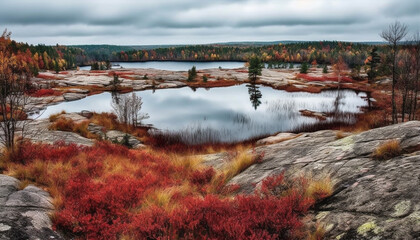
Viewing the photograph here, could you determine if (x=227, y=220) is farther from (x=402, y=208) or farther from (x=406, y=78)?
(x=406, y=78)

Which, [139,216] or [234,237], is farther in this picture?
[139,216]

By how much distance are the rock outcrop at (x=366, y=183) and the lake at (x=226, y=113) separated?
14.5 metres

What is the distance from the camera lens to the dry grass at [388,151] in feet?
19.2

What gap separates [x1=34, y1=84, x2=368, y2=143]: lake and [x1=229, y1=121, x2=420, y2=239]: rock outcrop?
14465 mm

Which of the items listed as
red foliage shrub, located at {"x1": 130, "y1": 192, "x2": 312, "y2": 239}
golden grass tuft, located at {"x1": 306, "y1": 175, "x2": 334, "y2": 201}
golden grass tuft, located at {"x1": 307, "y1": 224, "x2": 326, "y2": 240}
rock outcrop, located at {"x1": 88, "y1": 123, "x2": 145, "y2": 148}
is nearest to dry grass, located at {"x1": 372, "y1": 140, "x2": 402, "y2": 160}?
golden grass tuft, located at {"x1": 306, "y1": 175, "x2": 334, "y2": 201}

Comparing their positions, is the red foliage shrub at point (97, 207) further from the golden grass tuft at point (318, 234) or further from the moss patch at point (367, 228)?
the moss patch at point (367, 228)

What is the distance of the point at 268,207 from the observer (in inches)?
196

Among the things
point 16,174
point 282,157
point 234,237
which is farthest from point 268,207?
point 16,174

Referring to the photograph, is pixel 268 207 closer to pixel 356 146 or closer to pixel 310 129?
pixel 356 146

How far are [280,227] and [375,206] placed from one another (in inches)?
65.3

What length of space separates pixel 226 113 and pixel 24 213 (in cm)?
3025

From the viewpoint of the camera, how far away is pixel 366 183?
5152 mm

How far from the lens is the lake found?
25.3 metres

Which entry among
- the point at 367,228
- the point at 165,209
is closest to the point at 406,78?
the point at 367,228
